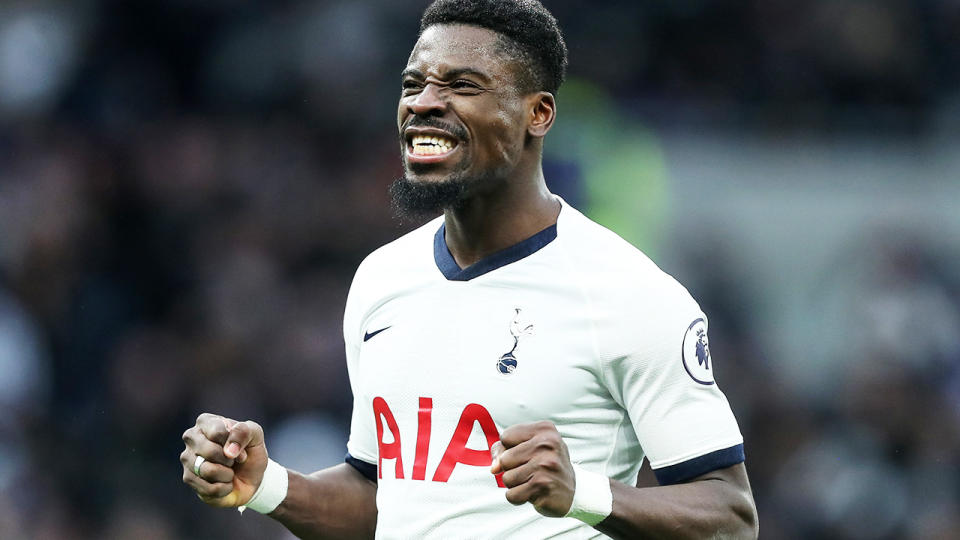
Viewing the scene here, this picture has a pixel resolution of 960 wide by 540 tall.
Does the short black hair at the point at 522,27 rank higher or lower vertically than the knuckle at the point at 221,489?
higher

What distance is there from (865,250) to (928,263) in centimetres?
60

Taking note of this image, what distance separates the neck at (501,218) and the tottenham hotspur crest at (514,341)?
0.29 meters

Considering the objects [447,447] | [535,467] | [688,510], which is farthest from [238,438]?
[688,510]

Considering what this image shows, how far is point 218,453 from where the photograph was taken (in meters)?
4.14

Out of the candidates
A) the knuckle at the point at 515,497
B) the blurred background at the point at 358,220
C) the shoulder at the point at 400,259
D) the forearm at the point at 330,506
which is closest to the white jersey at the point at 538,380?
the shoulder at the point at 400,259

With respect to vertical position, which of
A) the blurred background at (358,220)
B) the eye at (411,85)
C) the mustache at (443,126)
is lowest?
the blurred background at (358,220)

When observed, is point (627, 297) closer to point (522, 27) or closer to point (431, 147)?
point (431, 147)

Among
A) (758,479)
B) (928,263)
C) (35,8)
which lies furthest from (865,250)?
(35,8)

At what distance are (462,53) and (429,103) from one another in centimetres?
19

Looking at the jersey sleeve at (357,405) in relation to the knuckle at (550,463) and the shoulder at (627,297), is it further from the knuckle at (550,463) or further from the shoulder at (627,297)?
the knuckle at (550,463)

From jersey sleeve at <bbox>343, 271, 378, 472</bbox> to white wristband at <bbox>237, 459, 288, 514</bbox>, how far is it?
0.31 m

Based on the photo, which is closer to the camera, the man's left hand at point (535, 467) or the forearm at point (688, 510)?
the man's left hand at point (535, 467)

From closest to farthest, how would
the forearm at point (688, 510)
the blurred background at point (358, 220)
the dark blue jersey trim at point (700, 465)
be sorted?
the forearm at point (688, 510)
the dark blue jersey trim at point (700, 465)
the blurred background at point (358, 220)

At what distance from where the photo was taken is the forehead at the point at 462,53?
173 inches
